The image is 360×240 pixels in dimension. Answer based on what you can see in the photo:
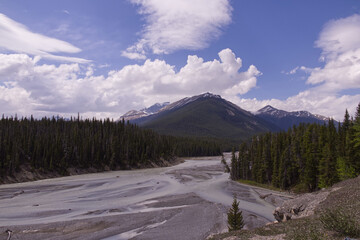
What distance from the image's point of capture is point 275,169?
223ft

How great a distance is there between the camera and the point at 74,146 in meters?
95.2

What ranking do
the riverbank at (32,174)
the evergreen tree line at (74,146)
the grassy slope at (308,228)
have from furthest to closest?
the evergreen tree line at (74,146)
the riverbank at (32,174)
the grassy slope at (308,228)

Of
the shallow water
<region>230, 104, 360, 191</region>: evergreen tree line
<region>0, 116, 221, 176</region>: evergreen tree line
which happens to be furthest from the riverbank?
<region>230, 104, 360, 191</region>: evergreen tree line

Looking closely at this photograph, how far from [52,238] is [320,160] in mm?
51951

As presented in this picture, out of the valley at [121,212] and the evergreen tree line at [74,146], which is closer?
the valley at [121,212]

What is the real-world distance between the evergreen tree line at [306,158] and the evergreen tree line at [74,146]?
5002 cm

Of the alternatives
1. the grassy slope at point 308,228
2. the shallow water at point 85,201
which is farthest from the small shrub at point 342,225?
the shallow water at point 85,201

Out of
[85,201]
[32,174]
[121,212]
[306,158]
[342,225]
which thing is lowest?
[85,201]

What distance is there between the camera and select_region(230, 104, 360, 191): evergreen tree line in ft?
165

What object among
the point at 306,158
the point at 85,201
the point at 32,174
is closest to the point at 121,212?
the point at 85,201

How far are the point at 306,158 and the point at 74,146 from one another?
76002 mm

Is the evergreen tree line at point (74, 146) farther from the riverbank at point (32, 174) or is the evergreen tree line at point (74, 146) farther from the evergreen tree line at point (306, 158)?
the evergreen tree line at point (306, 158)

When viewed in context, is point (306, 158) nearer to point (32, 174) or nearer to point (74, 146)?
point (32, 174)

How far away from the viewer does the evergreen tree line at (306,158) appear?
165 ft
